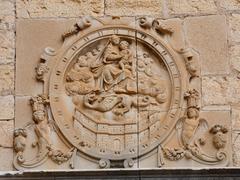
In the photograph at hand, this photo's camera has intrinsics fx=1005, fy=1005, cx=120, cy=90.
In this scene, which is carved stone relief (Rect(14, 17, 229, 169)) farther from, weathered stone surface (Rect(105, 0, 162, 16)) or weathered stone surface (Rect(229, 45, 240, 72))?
weathered stone surface (Rect(229, 45, 240, 72))

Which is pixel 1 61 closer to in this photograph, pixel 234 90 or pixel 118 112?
pixel 118 112

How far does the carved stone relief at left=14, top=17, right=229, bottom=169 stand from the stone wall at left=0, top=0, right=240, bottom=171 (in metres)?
0.10

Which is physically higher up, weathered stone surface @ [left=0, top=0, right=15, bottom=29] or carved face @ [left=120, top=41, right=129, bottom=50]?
weathered stone surface @ [left=0, top=0, right=15, bottom=29]

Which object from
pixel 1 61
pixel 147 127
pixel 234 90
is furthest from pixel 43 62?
pixel 234 90

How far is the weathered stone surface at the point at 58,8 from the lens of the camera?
27.8ft

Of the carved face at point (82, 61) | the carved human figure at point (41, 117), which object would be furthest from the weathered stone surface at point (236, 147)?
the carved human figure at point (41, 117)

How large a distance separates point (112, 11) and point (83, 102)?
2.74 ft

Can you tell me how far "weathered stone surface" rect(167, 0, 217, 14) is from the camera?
8.44 meters

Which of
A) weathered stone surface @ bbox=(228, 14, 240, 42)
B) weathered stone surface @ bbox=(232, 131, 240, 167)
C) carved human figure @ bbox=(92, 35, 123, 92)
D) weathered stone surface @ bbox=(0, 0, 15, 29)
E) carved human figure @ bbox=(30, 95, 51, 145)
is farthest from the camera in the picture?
weathered stone surface @ bbox=(0, 0, 15, 29)

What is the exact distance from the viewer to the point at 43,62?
830cm

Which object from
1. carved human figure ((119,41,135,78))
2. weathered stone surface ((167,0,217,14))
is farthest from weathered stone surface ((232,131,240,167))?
weathered stone surface ((167,0,217,14))

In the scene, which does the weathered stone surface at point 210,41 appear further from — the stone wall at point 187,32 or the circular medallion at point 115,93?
the circular medallion at point 115,93

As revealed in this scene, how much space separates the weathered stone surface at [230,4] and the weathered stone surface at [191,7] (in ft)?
0.23

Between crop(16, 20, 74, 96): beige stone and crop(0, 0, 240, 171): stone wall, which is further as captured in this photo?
crop(16, 20, 74, 96): beige stone
